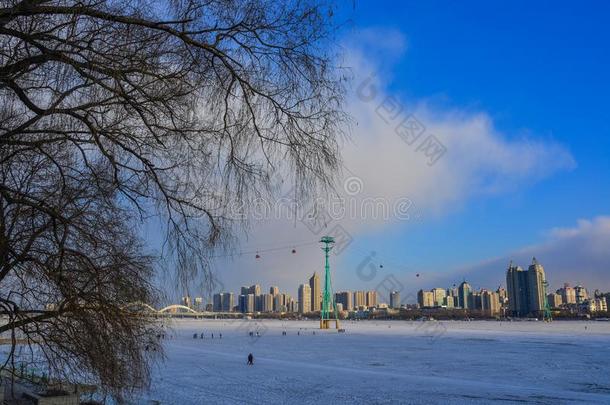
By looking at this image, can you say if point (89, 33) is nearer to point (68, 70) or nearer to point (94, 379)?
point (68, 70)

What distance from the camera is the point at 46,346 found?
5082mm

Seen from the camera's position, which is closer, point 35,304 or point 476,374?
point 35,304

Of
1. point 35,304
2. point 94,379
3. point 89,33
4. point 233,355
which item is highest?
point 89,33

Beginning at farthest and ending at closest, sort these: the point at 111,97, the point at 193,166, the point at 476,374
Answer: the point at 476,374
the point at 193,166
the point at 111,97

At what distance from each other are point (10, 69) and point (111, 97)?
0.71 m

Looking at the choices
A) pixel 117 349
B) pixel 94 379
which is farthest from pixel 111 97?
pixel 94 379

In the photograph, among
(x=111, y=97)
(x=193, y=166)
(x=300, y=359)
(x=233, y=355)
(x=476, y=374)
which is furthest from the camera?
(x=233, y=355)

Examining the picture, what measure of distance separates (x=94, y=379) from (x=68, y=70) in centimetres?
287

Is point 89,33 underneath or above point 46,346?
above

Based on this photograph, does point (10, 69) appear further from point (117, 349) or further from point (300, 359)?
point (300, 359)

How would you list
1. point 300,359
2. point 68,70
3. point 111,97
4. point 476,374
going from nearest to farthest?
1. point 68,70
2. point 111,97
3. point 476,374
4. point 300,359

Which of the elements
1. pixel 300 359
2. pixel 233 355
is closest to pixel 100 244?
pixel 300 359

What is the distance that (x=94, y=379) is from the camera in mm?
5090

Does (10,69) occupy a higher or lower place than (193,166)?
higher
